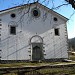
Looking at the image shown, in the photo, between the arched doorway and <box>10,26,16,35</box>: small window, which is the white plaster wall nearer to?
<box>10,26,16,35</box>: small window

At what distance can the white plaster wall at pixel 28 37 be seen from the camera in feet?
96.9

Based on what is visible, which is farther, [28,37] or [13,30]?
[28,37]

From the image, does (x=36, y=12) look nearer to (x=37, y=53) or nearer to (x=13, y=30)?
(x=13, y=30)

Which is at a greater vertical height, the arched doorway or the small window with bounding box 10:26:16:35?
the small window with bounding box 10:26:16:35

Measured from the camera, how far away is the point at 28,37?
30.7m

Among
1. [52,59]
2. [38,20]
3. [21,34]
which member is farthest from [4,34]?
[52,59]

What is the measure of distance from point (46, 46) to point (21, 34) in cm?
390

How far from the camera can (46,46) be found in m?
31.4

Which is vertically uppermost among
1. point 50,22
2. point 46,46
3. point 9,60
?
point 50,22

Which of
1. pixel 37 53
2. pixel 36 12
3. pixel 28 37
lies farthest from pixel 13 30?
pixel 37 53

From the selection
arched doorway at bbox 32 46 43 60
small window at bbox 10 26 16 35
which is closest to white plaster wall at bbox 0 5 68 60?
small window at bbox 10 26 16 35

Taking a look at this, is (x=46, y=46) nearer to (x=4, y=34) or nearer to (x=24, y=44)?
(x=24, y=44)

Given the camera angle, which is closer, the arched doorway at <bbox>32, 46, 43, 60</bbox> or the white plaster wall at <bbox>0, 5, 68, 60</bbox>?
the white plaster wall at <bbox>0, 5, 68, 60</bbox>

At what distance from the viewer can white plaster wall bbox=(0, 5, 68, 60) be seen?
96.9 ft
